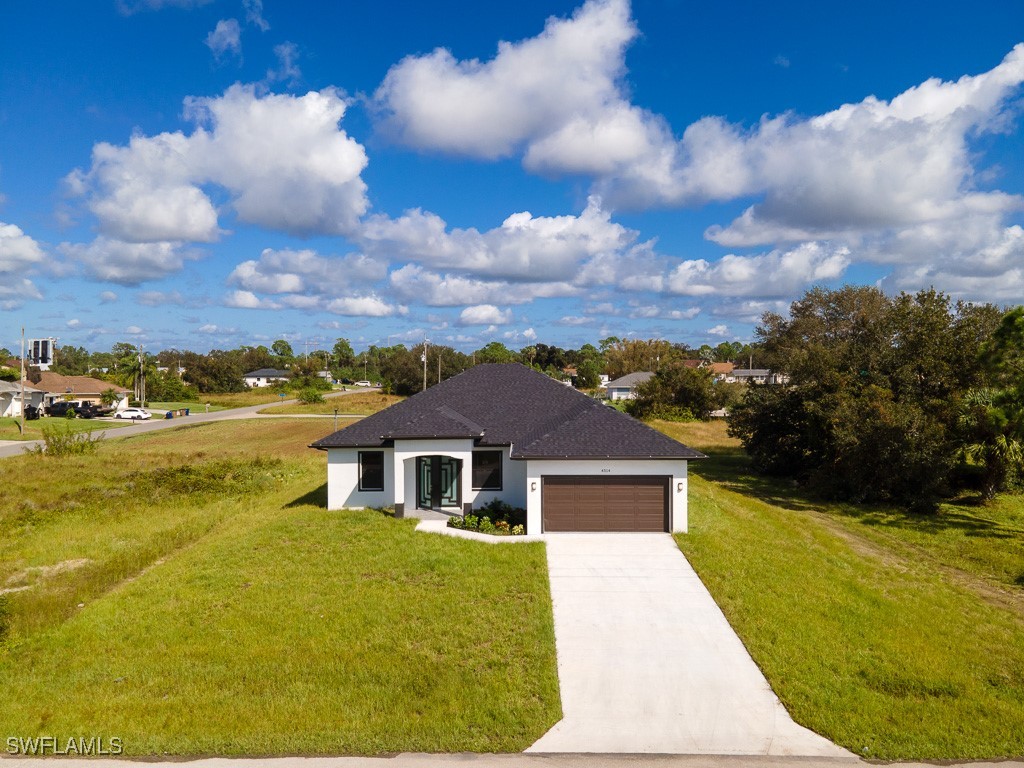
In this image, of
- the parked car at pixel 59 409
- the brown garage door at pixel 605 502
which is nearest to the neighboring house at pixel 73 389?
the parked car at pixel 59 409

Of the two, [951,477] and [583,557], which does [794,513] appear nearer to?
[951,477]

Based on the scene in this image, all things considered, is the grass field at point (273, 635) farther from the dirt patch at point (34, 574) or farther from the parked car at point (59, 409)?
the parked car at point (59, 409)

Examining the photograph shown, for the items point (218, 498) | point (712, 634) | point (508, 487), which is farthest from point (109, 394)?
point (712, 634)

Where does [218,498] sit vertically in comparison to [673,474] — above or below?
below

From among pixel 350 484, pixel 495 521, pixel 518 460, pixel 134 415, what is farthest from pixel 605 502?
pixel 134 415

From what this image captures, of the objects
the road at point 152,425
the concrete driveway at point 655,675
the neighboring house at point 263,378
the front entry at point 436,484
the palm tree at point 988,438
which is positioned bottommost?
the concrete driveway at point 655,675
